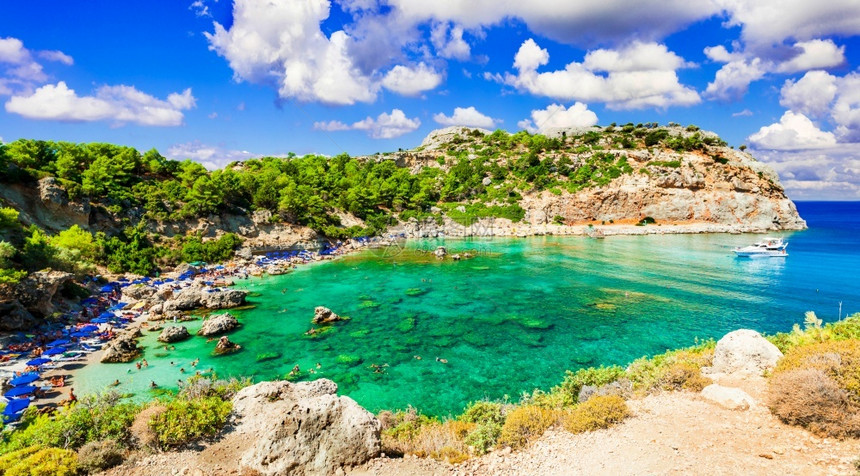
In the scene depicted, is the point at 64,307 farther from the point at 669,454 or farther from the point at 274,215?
the point at 669,454

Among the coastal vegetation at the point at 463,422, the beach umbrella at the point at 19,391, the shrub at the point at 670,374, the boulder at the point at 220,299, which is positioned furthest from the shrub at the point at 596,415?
the boulder at the point at 220,299

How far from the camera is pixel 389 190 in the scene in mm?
76188

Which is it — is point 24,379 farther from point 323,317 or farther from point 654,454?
point 654,454

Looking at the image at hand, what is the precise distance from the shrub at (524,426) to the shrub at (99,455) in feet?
29.9

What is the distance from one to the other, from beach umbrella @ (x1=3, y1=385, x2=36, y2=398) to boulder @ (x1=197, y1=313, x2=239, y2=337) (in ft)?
26.7

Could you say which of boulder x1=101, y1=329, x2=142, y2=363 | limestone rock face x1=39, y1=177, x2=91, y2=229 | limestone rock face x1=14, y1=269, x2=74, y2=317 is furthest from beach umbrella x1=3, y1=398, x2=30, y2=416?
limestone rock face x1=39, y1=177, x2=91, y2=229

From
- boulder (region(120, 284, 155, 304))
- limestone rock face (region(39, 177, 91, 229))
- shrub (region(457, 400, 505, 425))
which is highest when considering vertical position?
limestone rock face (region(39, 177, 91, 229))

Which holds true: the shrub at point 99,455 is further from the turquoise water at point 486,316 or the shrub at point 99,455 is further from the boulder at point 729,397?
the boulder at point 729,397

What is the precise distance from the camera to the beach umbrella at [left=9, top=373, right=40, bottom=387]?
1611 cm

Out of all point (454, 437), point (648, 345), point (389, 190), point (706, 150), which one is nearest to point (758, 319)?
point (648, 345)

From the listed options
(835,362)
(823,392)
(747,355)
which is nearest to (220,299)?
(747,355)

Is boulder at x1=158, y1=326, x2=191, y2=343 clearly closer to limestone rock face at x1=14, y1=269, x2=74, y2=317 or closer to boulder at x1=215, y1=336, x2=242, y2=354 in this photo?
boulder at x1=215, y1=336, x2=242, y2=354

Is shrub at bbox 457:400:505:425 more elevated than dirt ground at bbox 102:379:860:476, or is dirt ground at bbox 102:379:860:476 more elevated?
dirt ground at bbox 102:379:860:476

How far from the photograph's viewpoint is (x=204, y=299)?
2866cm
